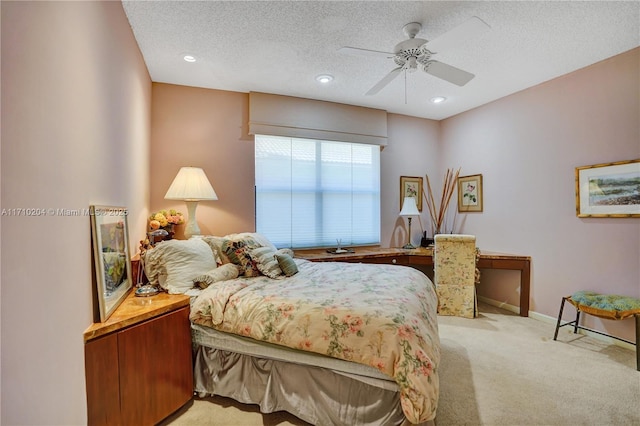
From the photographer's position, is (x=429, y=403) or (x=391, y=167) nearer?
(x=429, y=403)

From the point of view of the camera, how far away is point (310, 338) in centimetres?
162

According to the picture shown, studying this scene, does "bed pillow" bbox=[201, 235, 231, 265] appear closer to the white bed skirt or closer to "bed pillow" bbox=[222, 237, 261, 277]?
"bed pillow" bbox=[222, 237, 261, 277]

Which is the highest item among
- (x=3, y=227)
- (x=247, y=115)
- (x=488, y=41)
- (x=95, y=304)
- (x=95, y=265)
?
(x=488, y=41)

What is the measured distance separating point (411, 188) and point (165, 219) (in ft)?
11.0

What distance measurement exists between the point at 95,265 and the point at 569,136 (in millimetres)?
4209

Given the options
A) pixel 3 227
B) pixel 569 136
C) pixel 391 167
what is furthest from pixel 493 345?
pixel 3 227

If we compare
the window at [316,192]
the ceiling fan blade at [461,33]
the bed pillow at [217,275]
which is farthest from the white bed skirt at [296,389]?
the ceiling fan blade at [461,33]

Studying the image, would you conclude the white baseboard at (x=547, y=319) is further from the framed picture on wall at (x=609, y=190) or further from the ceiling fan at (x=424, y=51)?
the ceiling fan at (x=424, y=51)

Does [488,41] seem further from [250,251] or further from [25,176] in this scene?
[25,176]

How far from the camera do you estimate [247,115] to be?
3.53 metres

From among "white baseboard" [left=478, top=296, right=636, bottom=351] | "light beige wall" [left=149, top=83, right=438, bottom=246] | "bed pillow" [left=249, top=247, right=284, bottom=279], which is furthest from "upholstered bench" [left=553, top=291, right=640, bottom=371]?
"light beige wall" [left=149, top=83, right=438, bottom=246]

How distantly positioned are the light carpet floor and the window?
1806 mm

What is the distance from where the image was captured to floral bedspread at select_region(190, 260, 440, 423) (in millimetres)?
1379

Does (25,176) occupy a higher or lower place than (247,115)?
lower
